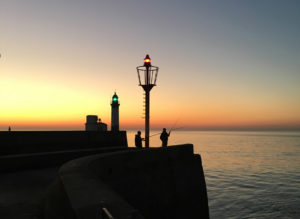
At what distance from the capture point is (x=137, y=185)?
8.19 m

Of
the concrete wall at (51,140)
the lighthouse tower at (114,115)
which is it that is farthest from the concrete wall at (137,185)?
the lighthouse tower at (114,115)

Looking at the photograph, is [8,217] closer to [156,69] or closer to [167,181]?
[167,181]

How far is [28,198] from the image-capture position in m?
5.83

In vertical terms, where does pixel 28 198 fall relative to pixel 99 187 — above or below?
below

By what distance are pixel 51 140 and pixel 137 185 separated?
6.81 metres

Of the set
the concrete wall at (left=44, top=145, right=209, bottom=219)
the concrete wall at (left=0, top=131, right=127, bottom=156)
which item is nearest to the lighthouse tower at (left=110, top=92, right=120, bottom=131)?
the concrete wall at (left=0, top=131, right=127, bottom=156)

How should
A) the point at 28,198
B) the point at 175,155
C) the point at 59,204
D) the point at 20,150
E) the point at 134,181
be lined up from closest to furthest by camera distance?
the point at 59,204
the point at 28,198
the point at 134,181
the point at 175,155
the point at 20,150

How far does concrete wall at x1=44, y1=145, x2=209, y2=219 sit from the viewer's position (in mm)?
3424

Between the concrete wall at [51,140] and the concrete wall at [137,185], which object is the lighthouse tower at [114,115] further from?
the concrete wall at [137,185]

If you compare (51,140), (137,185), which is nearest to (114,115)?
(51,140)

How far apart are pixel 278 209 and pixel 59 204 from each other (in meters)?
19.8

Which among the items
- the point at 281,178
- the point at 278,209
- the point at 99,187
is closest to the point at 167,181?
the point at 99,187

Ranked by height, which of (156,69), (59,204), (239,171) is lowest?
(239,171)

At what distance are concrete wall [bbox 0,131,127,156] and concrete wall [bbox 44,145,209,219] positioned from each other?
5.64 meters
